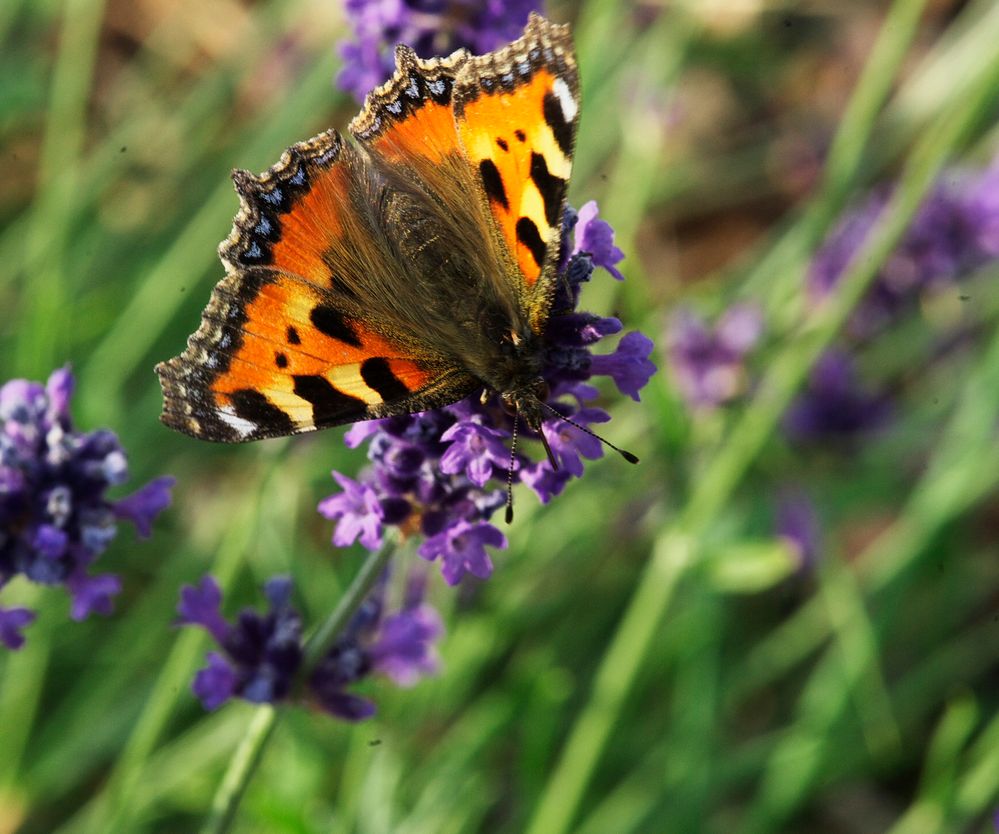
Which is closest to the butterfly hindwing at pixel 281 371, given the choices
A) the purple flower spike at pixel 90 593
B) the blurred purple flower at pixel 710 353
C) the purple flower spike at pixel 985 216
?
the purple flower spike at pixel 90 593

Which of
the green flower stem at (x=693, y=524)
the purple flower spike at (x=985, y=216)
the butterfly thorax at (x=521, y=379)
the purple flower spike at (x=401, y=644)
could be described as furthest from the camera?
the purple flower spike at (x=985, y=216)

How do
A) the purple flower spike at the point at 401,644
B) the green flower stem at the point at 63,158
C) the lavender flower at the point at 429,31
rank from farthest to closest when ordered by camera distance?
the green flower stem at the point at 63,158 → the lavender flower at the point at 429,31 → the purple flower spike at the point at 401,644

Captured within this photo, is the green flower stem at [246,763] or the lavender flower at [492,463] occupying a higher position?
the lavender flower at [492,463]

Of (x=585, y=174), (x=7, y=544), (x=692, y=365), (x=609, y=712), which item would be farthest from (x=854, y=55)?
(x=7, y=544)

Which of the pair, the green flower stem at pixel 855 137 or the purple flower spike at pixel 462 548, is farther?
the green flower stem at pixel 855 137

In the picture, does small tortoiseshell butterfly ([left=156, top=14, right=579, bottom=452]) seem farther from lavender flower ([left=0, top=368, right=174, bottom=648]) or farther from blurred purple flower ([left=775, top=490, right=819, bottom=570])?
blurred purple flower ([left=775, top=490, right=819, bottom=570])

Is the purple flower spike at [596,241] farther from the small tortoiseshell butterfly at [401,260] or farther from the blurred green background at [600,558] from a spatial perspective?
the blurred green background at [600,558]

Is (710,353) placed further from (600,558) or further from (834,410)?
(600,558)

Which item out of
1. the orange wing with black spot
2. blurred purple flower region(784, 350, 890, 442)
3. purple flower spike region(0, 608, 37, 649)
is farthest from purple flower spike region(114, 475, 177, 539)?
blurred purple flower region(784, 350, 890, 442)
